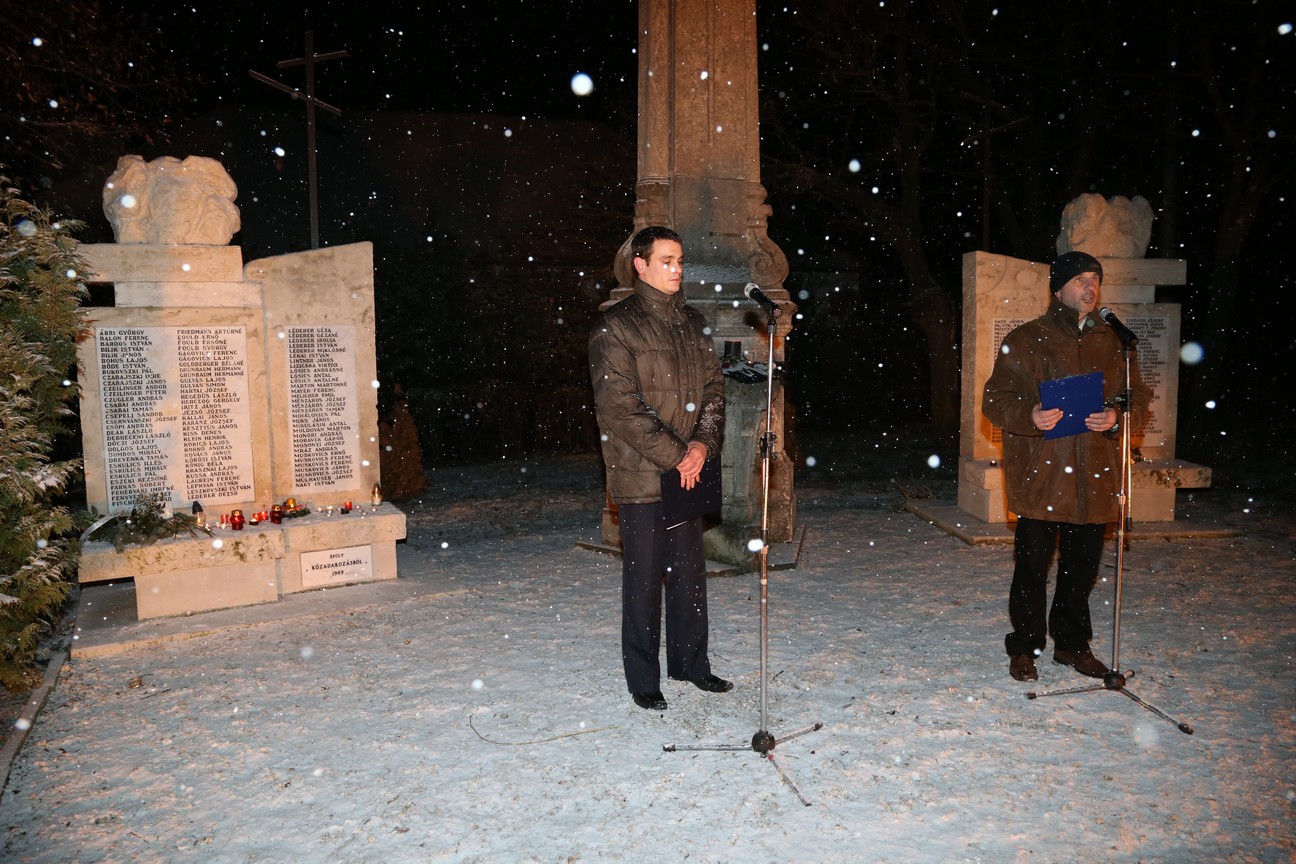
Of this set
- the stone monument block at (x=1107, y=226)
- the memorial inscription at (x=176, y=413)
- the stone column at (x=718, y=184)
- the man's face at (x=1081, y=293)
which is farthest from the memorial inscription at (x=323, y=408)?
the stone monument block at (x=1107, y=226)

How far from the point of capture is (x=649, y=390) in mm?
4090

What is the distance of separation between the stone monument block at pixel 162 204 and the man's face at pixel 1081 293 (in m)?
4.91

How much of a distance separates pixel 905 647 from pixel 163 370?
4.75 meters

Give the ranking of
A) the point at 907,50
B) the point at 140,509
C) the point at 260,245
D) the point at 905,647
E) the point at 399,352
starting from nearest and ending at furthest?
the point at 905,647, the point at 140,509, the point at 399,352, the point at 907,50, the point at 260,245

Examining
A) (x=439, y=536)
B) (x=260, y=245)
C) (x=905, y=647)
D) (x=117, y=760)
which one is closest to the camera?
(x=117, y=760)

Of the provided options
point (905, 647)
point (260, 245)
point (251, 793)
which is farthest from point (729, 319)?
point (260, 245)

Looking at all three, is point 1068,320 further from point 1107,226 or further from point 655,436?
point 1107,226

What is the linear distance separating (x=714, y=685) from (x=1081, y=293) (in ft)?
8.29

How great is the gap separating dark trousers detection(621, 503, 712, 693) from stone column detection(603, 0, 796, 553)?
2.38m

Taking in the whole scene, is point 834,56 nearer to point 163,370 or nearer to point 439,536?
point 439,536

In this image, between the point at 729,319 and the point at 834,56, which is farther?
the point at 834,56

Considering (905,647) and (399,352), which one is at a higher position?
(399,352)

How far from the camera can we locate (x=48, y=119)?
30.0 feet

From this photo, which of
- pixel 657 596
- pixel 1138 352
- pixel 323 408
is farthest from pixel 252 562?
pixel 1138 352
